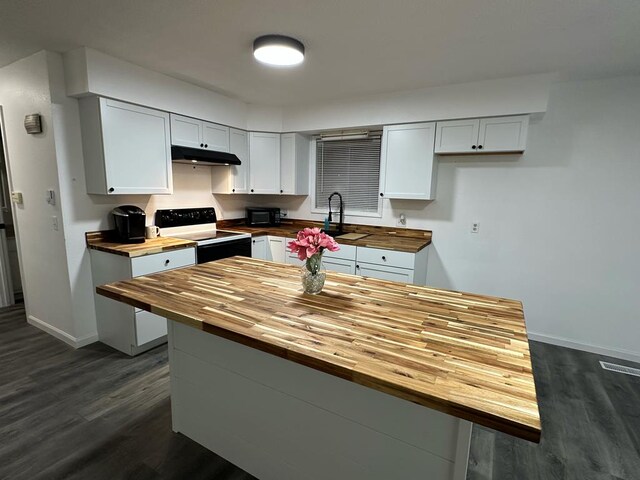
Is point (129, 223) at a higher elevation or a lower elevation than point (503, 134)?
lower

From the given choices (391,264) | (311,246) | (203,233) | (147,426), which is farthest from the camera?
(203,233)

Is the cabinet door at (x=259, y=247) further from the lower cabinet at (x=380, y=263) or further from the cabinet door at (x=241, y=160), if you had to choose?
the cabinet door at (x=241, y=160)

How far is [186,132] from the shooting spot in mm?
3201

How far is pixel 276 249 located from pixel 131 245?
1.56 m

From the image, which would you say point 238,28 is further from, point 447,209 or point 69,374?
point 69,374

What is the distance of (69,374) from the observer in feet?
8.02

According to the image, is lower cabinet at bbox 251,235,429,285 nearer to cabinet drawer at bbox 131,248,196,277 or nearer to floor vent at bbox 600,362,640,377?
cabinet drawer at bbox 131,248,196,277

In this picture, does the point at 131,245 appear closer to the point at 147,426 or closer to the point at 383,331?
the point at 147,426

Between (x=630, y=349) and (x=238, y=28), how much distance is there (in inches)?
162

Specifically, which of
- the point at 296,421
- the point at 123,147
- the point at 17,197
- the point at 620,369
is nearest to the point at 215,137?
the point at 123,147

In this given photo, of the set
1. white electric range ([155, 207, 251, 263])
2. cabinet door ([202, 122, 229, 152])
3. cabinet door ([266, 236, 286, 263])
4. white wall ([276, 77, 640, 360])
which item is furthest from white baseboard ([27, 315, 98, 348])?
white wall ([276, 77, 640, 360])

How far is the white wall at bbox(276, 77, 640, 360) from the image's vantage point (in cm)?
279

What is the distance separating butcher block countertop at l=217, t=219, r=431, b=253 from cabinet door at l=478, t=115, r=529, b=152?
3.48ft

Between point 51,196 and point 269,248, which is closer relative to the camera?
point 51,196
